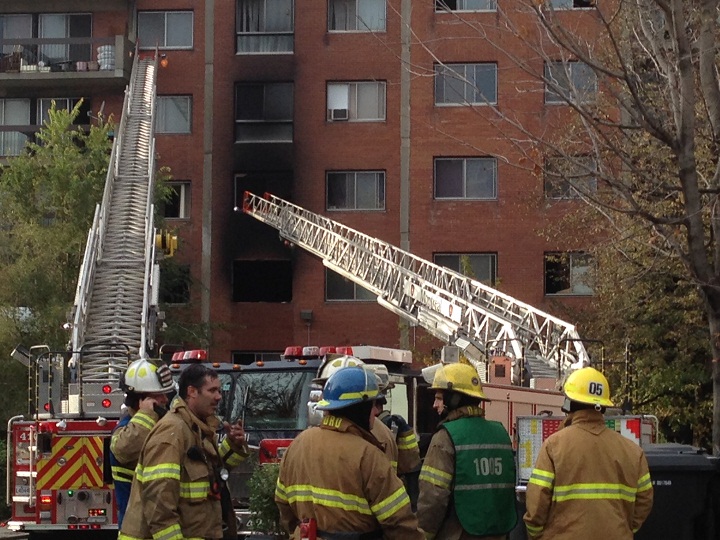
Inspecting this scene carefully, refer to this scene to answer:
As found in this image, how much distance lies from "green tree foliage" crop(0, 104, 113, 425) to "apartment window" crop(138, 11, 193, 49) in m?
7.83

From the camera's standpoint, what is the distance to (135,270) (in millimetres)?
19109

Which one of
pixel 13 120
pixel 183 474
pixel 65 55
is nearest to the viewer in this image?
pixel 183 474

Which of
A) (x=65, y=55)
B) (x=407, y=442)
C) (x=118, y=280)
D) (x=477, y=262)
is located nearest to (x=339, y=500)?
(x=407, y=442)

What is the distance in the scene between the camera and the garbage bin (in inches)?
335

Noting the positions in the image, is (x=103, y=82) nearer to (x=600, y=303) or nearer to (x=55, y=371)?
(x=600, y=303)

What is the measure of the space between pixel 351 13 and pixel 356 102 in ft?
8.00

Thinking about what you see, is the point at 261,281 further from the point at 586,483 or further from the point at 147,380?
the point at 586,483

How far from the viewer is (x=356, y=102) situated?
118 feet

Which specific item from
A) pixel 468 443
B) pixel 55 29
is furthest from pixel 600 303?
pixel 468 443

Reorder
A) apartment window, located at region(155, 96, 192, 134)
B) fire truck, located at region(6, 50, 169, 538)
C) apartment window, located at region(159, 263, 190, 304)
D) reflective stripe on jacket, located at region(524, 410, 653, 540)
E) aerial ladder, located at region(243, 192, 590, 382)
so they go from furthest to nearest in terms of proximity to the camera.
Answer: apartment window, located at region(155, 96, 192, 134) < apartment window, located at region(159, 263, 190, 304) < aerial ladder, located at region(243, 192, 590, 382) < fire truck, located at region(6, 50, 169, 538) < reflective stripe on jacket, located at region(524, 410, 653, 540)

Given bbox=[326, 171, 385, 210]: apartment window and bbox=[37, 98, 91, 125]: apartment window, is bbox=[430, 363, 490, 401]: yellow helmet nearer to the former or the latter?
bbox=[326, 171, 385, 210]: apartment window

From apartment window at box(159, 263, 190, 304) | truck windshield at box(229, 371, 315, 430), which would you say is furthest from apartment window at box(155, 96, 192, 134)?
truck windshield at box(229, 371, 315, 430)

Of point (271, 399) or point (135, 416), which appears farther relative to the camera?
point (271, 399)

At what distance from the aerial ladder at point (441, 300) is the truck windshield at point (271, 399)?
4256 mm
